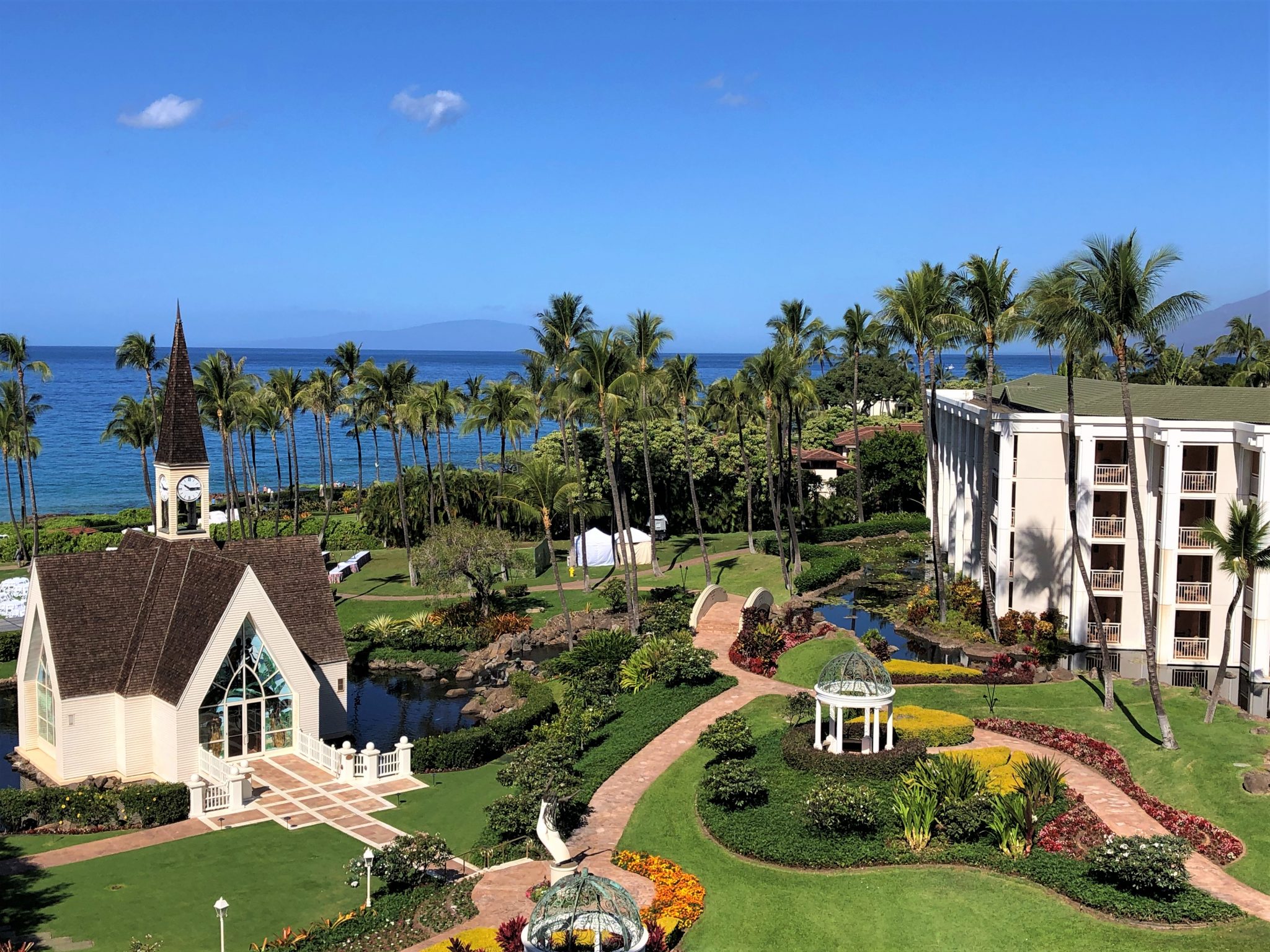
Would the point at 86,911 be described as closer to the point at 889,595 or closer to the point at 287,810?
the point at 287,810

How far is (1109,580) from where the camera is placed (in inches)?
1842

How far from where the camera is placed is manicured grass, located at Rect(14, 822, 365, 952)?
26.9 metres

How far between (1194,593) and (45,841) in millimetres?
39262

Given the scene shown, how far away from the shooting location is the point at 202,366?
67.2m

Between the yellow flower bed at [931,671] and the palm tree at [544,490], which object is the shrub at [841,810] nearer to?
the yellow flower bed at [931,671]

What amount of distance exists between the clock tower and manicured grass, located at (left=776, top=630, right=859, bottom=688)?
22160 millimetres

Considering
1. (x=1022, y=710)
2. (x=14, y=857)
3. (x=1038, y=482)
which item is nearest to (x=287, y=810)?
(x=14, y=857)

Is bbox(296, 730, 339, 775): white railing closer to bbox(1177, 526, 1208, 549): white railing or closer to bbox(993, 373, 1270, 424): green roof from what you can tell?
bbox(1177, 526, 1208, 549): white railing

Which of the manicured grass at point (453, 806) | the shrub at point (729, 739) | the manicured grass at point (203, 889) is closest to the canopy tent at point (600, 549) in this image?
the manicured grass at point (453, 806)

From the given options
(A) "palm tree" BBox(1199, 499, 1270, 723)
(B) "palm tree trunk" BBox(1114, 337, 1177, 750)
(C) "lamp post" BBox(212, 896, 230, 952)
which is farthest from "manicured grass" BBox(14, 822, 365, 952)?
(A) "palm tree" BBox(1199, 499, 1270, 723)

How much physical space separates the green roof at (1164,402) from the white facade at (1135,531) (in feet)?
7.08

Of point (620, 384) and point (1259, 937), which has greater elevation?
point (620, 384)

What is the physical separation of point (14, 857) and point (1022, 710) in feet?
98.4

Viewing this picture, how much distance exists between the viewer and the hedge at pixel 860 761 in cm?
3284
